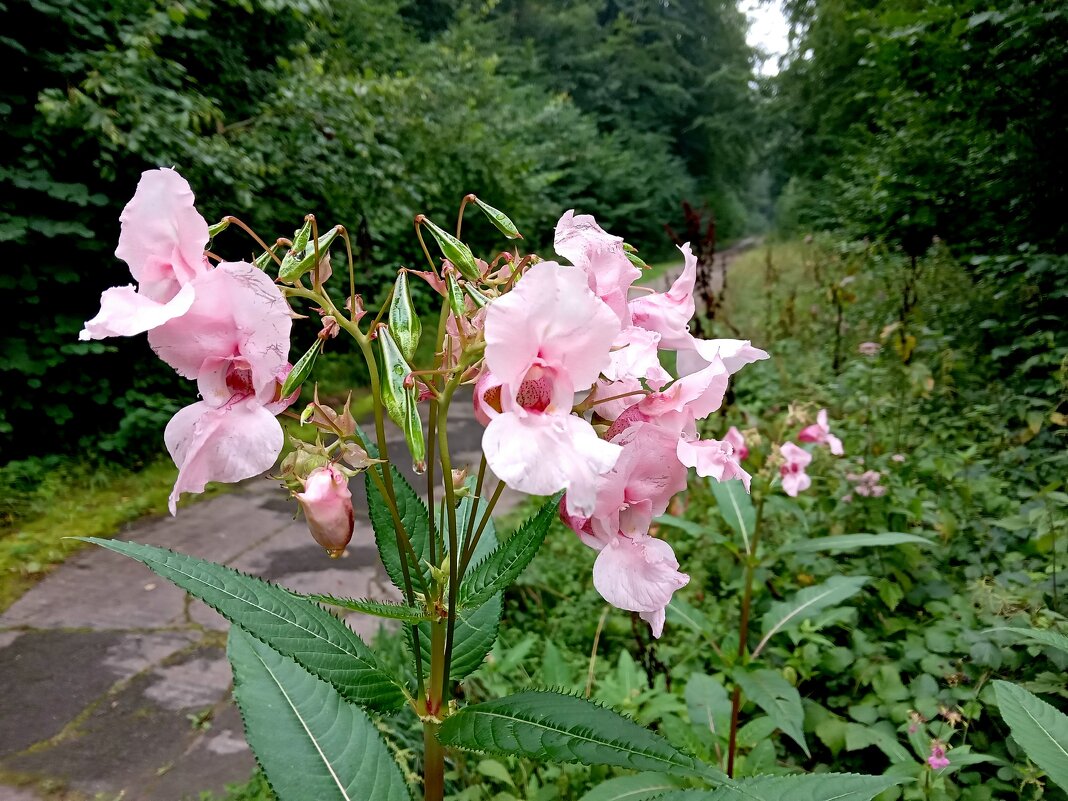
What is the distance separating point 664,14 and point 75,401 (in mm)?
28232

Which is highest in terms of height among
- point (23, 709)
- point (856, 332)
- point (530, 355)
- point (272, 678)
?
point (856, 332)

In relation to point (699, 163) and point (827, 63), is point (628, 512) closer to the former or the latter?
point (827, 63)

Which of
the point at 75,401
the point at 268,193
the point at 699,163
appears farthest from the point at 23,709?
the point at 699,163

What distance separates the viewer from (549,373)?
26.6 inches

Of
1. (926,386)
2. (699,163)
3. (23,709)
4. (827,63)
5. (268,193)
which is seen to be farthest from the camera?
(699,163)

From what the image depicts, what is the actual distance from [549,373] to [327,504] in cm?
29

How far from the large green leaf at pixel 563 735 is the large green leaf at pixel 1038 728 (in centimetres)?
82

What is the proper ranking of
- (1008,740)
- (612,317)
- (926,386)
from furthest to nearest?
1. (926,386)
2. (1008,740)
3. (612,317)

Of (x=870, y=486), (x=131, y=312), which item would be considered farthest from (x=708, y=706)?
(x=131, y=312)

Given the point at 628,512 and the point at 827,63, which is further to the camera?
the point at 827,63

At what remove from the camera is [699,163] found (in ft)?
92.1

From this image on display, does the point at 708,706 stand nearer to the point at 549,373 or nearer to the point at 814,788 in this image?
the point at 814,788

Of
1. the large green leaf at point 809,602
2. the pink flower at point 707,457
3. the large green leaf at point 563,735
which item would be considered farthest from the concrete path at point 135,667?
the pink flower at point 707,457

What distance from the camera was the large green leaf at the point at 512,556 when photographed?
791 mm
